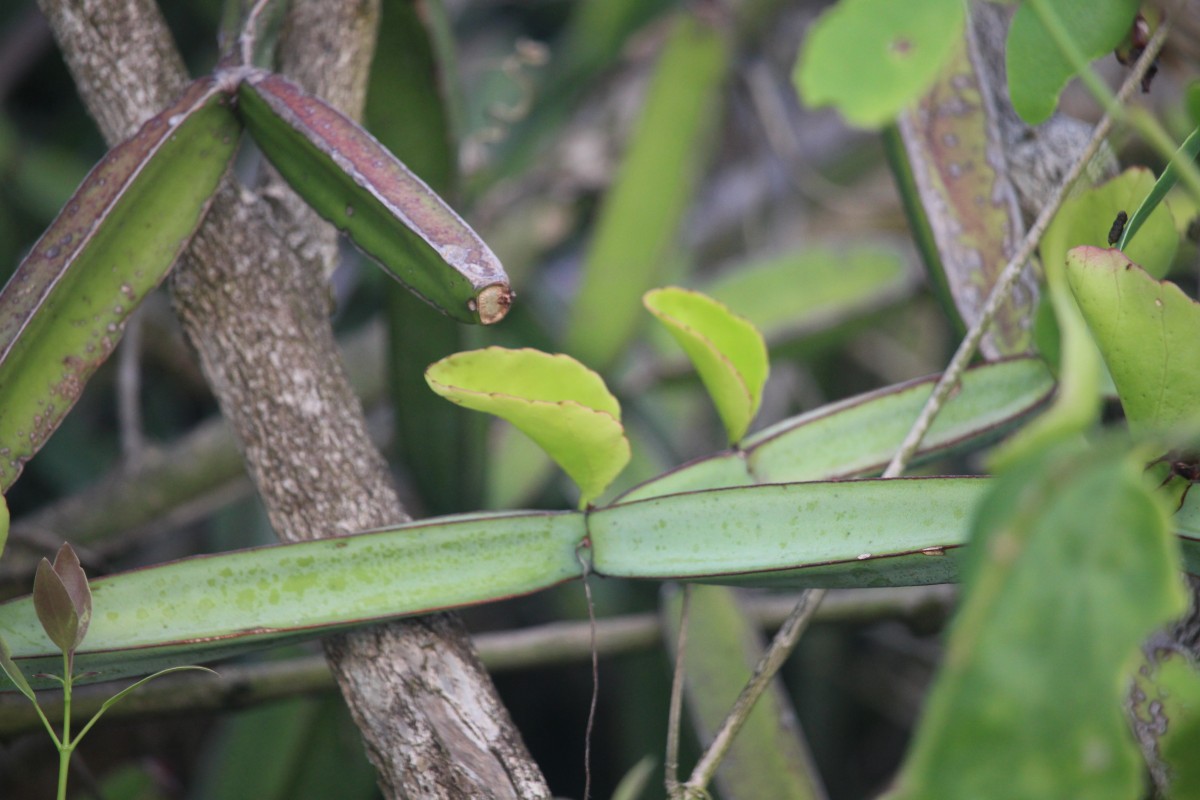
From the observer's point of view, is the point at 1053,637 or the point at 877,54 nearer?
the point at 1053,637

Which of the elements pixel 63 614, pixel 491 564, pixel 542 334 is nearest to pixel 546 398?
pixel 491 564

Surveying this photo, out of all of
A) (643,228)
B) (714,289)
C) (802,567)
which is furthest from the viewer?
(714,289)

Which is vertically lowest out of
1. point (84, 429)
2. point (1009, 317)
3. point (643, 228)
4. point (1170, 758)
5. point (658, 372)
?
point (1170, 758)

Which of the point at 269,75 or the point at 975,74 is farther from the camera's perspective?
the point at 975,74

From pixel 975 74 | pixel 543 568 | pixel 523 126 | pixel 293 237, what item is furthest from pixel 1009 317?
pixel 523 126

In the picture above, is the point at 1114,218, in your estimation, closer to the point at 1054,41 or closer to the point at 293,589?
the point at 1054,41

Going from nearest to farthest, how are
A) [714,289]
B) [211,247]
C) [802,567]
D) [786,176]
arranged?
[802,567] < [211,247] < [714,289] < [786,176]

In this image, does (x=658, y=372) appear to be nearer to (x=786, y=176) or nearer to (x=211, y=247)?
(x=786, y=176)
